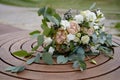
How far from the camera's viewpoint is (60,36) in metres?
1.41

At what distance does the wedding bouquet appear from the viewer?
4.62 feet

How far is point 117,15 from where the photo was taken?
6551 millimetres

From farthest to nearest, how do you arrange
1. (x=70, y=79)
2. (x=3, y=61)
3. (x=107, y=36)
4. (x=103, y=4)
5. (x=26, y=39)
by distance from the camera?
1. (x=103, y=4)
2. (x=26, y=39)
3. (x=107, y=36)
4. (x=3, y=61)
5. (x=70, y=79)

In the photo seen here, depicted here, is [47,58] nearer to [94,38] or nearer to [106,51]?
[94,38]

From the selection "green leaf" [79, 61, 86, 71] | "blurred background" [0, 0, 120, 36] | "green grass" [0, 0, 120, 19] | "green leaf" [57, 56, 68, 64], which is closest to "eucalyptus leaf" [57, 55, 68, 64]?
"green leaf" [57, 56, 68, 64]

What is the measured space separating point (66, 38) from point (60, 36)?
38mm

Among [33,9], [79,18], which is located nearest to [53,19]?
[79,18]

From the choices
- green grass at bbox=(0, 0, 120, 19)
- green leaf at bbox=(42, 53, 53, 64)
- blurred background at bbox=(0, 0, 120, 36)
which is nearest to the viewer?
green leaf at bbox=(42, 53, 53, 64)

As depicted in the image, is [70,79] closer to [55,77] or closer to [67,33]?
[55,77]

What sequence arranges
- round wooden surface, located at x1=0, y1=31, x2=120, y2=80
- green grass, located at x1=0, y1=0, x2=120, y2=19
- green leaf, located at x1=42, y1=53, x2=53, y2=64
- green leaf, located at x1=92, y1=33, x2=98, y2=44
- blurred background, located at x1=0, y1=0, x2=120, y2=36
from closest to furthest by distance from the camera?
round wooden surface, located at x1=0, y1=31, x2=120, y2=80 → green leaf, located at x1=42, y1=53, x2=53, y2=64 → green leaf, located at x1=92, y1=33, x2=98, y2=44 → blurred background, located at x1=0, y1=0, x2=120, y2=36 → green grass, located at x1=0, y1=0, x2=120, y2=19

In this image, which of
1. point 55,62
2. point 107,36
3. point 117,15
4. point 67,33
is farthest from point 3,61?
point 117,15

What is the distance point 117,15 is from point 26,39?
16.4 ft

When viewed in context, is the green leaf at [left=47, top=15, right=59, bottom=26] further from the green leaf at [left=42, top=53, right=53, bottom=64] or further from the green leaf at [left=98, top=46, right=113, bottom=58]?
the green leaf at [left=98, top=46, right=113, bottom=58]

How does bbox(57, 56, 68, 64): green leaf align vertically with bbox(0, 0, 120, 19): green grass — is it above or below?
below
